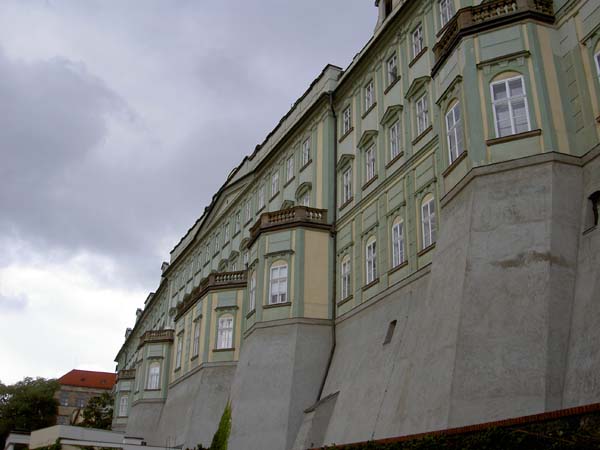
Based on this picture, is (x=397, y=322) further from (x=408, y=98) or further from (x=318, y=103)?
(x=318, y=103)

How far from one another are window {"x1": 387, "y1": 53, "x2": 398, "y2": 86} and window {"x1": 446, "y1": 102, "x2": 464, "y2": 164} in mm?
7462

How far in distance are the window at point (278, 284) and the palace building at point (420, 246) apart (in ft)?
0.21

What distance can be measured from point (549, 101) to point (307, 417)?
47.8 feet

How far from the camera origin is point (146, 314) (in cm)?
6681

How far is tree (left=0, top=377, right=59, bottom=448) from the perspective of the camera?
83.5 meters

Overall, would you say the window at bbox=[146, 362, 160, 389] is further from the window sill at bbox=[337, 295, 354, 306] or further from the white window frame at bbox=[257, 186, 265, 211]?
the window sill at bbox=[337, 295, 354, 306]

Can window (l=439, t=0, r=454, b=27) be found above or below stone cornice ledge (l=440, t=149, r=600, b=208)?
above

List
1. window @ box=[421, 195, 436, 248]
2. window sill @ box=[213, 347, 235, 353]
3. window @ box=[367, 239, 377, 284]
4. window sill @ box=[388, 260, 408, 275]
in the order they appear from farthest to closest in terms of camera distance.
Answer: window sill @ box=[213, 347, 235, 353] → window @ box=[367, 239, 377, 284] → window sill @ box=[388, 260, 408, 275] → window @ box=[421, 195, 436, 248]

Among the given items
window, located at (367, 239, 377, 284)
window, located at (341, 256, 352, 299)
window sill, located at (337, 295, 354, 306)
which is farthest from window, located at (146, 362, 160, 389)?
window, located at (367, 239, 377, 284)

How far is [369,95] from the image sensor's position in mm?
29578

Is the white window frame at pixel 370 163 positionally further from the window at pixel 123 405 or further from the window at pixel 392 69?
the window at pixel 123 405

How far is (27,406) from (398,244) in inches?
2959

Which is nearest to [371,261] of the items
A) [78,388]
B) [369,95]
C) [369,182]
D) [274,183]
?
[369,182]

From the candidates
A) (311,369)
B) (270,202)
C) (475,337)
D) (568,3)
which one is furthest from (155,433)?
(568,3)
